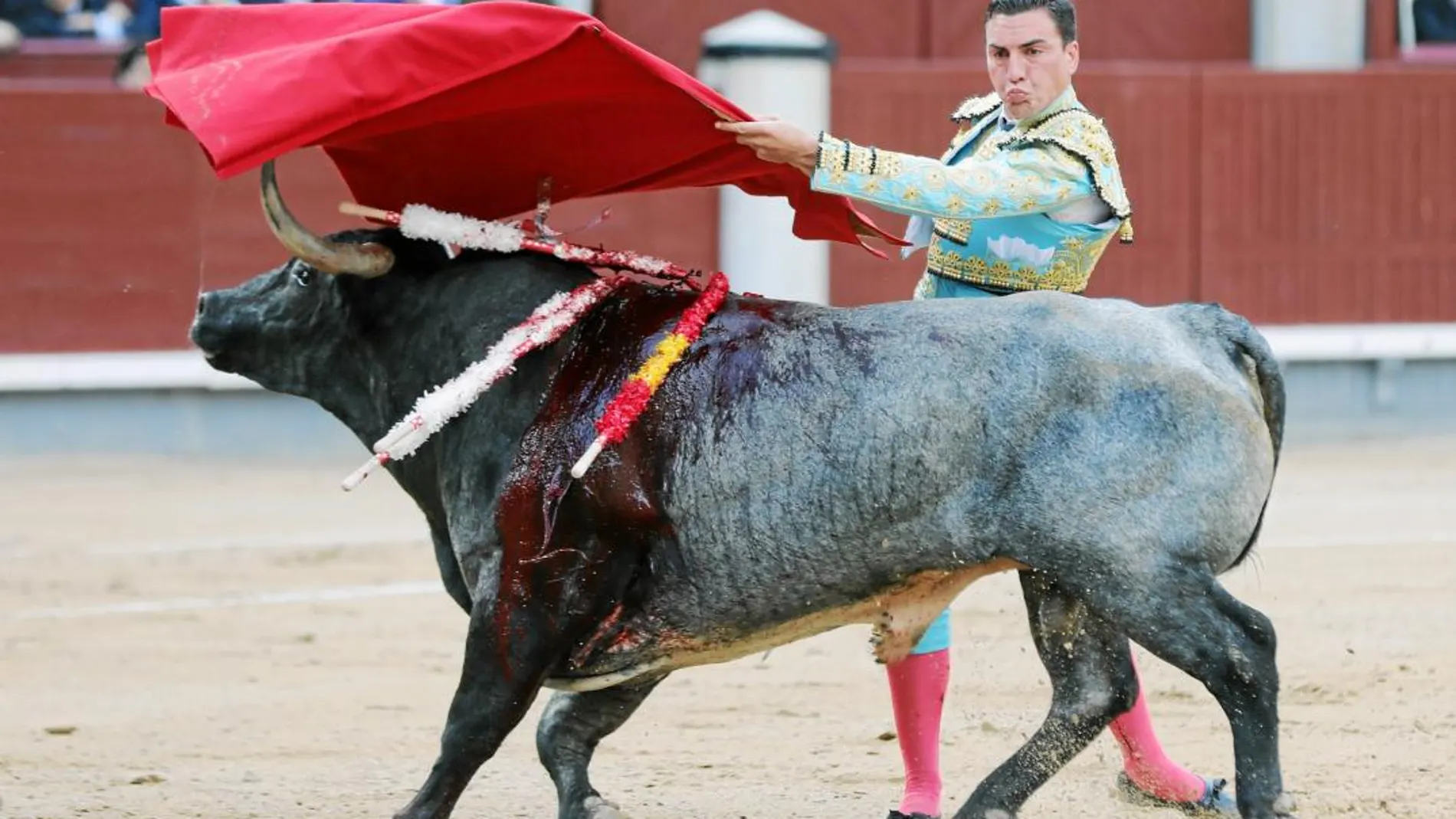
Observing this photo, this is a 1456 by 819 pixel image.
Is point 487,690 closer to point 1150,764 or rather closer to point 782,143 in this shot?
point 782,143

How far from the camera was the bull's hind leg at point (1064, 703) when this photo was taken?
3.06m

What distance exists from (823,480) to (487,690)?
0.53m

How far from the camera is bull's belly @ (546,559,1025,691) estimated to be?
9.73ft

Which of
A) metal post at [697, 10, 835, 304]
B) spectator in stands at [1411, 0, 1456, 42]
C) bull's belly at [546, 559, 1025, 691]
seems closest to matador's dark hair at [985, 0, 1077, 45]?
bull's belly at [546, 559, 1025, 691]

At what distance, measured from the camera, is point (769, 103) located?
8.28 m

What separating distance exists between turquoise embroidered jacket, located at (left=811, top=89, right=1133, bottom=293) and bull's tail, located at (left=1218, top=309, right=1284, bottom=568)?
217 millimetres

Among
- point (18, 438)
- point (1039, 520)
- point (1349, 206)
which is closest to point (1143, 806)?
point (1039, 520)

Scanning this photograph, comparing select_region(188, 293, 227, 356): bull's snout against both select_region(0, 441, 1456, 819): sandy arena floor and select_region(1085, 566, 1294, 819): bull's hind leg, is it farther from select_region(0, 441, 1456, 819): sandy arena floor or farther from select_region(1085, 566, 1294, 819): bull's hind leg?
select_region(1085, 566, 1294, 819): bull's hind leg

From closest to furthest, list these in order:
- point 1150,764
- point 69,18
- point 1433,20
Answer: point 1150,764 → point 69,18 → point 1433,20

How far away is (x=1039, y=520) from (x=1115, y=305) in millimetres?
340

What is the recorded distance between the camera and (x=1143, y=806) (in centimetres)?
→ 346

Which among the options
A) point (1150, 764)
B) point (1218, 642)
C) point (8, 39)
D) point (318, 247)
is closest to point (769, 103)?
point (8, 39)

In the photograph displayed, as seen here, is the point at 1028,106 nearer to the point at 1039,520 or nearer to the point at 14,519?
the point at 1039,520

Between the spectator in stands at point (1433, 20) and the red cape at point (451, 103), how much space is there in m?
7.01
